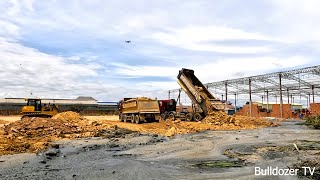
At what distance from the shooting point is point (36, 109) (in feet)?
92.1

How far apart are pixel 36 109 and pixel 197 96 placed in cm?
1451

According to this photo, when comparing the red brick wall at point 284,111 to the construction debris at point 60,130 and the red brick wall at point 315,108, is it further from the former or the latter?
the construction debris at point 60,130

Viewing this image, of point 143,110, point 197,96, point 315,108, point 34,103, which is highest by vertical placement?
point 197,96

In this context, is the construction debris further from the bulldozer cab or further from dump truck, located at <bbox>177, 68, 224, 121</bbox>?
the bulldozer cab

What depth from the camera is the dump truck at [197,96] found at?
2500cm

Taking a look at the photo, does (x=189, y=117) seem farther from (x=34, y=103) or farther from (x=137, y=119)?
(x=34, y=103)

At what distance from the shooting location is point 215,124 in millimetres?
23656

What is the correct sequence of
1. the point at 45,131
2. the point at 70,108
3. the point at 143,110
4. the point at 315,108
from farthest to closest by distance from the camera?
the point at 70,108, the point at 315,108, the point at 143,110, the point at 45,131

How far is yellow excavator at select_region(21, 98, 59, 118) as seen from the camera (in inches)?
1085

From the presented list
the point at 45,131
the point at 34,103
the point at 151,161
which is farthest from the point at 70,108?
the point at 151,161

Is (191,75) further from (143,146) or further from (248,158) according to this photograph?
(248,158)

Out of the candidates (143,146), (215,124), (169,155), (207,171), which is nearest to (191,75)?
(215,124)

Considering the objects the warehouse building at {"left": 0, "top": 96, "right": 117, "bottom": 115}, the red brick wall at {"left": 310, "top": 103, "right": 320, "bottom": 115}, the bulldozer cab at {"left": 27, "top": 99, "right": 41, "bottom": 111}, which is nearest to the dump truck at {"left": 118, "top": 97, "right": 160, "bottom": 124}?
the bulldozer cab at {"left": 27, "top": 99, "right": 41, "bottom": 111}

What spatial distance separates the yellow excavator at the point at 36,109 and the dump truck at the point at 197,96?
1240 centimetres
